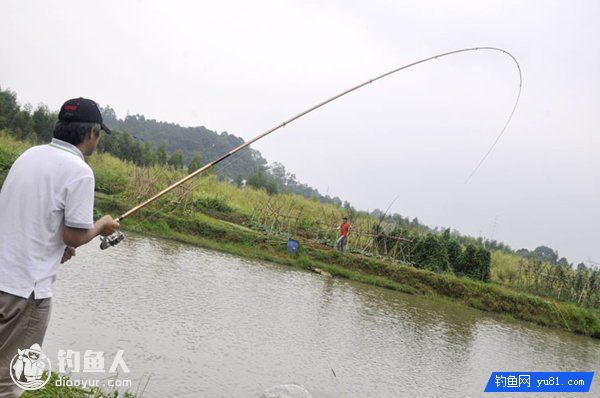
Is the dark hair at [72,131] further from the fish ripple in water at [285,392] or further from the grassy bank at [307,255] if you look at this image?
the grassy bank at [307,255]

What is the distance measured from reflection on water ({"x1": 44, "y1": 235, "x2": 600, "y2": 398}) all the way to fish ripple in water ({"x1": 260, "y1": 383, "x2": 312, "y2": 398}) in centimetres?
20

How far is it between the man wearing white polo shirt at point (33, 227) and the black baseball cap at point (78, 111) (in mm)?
159

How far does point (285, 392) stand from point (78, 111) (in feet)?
11.8

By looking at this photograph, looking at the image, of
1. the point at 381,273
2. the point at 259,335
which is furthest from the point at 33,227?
the point at 381,273

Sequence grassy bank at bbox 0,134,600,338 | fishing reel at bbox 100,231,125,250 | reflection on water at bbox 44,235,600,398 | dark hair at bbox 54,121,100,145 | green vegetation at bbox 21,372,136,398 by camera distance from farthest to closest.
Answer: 1. grassy bank at bbox 0,134,600,338
2. reflection on water at bbox 44,235,600,398
3. green vegetation at bbox 21,372,136,398
4. fishing reel at bbox 100,231,125,250
5. dark hair at bbox 54,121,100,145

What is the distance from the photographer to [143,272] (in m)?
9.41

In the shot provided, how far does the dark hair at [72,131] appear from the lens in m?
2.33

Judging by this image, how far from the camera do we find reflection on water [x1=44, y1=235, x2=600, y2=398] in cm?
543

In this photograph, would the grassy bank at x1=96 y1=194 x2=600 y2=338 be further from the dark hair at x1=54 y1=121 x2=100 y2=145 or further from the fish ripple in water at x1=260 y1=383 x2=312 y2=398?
the dark hair at x1=54 y1=121 x2=100 y2=145

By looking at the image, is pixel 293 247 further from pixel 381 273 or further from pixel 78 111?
pixel 78 111

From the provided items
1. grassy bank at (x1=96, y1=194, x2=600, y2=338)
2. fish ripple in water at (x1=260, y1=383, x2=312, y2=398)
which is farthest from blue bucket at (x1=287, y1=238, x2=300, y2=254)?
fish ripple in water at (x1=260, y1=383, x2=312, y2=398)

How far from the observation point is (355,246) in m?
20.2

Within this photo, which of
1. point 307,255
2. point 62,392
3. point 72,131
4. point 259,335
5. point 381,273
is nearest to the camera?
point 72,131

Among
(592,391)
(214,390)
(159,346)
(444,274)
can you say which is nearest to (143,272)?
(159,346)
